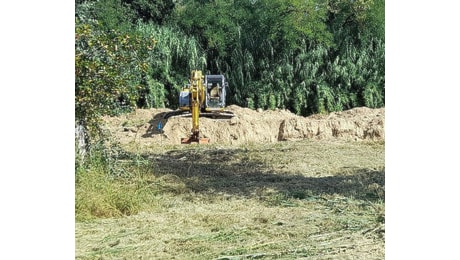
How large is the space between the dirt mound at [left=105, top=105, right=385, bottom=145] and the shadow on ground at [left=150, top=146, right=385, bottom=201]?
100 inches

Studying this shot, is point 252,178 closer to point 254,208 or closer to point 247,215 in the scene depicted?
point 254,208

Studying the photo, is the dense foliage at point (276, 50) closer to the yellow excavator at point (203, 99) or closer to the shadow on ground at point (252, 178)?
the yellow excavator at point (203, 99)

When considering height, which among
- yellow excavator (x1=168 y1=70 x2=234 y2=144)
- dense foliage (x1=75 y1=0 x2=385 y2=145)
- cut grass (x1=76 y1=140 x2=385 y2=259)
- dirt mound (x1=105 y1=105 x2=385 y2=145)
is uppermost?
dense foliage (x1=75 y1=0 x2=385 y2=145)

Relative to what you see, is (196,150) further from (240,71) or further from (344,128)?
(240,71)

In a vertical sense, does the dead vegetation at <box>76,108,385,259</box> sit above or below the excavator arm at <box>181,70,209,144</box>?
below

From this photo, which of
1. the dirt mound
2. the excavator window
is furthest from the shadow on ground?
the excavator window

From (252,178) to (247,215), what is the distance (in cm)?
179

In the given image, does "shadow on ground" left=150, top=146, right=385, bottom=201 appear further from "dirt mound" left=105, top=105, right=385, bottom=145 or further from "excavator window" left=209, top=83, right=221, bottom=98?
"excavator window" left=209, top=83, right=221, bottom=98

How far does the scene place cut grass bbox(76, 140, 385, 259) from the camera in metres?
3.76

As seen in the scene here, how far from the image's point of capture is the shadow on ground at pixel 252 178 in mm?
5525

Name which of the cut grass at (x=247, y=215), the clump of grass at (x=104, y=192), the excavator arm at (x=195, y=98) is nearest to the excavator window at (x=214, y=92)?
the excavator arm at (x=195, y=98)

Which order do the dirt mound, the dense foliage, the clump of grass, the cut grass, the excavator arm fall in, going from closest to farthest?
1. the cut grass
2. the clump of grass
3. the excavator arm
4. the dirt mound
5. the dense foliage

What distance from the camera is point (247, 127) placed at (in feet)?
35.6

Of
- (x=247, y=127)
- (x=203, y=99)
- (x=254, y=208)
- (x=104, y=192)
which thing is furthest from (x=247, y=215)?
(x=247, y=127)
